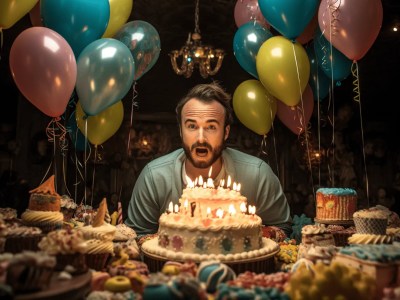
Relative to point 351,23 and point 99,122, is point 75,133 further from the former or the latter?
point 351,23

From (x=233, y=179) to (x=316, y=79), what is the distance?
1608mm

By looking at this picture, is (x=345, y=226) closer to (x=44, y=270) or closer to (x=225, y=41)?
(x=44, y=270)

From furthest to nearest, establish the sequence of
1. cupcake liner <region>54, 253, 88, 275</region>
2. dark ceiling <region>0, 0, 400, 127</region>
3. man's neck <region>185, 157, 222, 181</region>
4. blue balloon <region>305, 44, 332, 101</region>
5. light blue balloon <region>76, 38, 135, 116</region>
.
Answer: dark ceiling <region>0, 0, 400, 127</region>
blue balloon <region>305, 44, 332, 101</region>
man's neck <region>185, 157, 222, 181</region>
light blue balloon <region>76, 38, 135, 116</region>
cupcake liner <region>54, 253, 88, 275</region>

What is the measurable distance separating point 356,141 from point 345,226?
4347mm

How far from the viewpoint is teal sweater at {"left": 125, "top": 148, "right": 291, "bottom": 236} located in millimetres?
5535

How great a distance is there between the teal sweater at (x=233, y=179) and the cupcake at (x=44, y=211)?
172 centimetres

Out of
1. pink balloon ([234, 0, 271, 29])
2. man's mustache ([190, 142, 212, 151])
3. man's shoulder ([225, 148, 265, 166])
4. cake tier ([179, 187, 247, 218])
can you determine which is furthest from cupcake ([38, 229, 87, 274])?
pink balloon ([234, 0, 271, 29])

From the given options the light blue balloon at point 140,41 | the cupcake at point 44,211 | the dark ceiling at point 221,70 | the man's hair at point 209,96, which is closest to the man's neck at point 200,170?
the man's hair at point 209,96

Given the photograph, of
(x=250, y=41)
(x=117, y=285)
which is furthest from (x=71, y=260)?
(x=250, y=41)

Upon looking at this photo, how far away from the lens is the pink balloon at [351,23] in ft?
14.9

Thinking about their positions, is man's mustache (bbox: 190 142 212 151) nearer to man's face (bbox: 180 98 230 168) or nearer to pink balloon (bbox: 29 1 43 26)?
man's face (bbox: 180 98 230 168)

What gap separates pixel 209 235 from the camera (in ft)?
12.4

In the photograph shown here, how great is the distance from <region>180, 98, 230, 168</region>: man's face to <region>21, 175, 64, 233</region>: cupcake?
5.91 ft

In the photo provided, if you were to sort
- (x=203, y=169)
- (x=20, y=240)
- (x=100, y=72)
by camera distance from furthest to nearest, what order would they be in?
(x=203, y=169), (x=100, y=72), (x=20, y=240)
